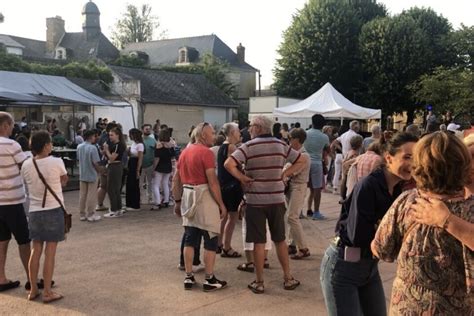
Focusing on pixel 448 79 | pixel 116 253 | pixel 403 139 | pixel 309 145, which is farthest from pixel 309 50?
pixel 403 139

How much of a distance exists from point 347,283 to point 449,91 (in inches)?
1113

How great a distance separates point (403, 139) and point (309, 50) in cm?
3265

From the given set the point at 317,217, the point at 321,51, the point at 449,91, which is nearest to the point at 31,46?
the point at 321,51

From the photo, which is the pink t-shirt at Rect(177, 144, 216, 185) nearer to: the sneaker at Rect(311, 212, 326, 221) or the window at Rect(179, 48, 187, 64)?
the sneaker at Rect(311, 212, 326, 221)

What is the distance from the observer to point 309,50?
34.2 metres

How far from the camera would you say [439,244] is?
198 cm

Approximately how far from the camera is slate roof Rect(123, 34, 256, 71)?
6150cm

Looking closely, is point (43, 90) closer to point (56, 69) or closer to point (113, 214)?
point (113, 214)

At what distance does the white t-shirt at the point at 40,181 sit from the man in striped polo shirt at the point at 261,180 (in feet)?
5.39

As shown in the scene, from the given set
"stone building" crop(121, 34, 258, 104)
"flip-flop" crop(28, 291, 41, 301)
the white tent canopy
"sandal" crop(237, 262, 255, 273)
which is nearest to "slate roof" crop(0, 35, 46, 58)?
"stone building" crop(121, 34, 258, 104)

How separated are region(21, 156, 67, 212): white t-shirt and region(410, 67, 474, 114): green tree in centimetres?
2589

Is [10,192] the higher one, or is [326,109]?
[326,109]

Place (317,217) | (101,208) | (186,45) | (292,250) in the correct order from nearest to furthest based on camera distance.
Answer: (292,250), (317,217), (101,208), (186,45)

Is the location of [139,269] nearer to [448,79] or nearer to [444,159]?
[444,159]
